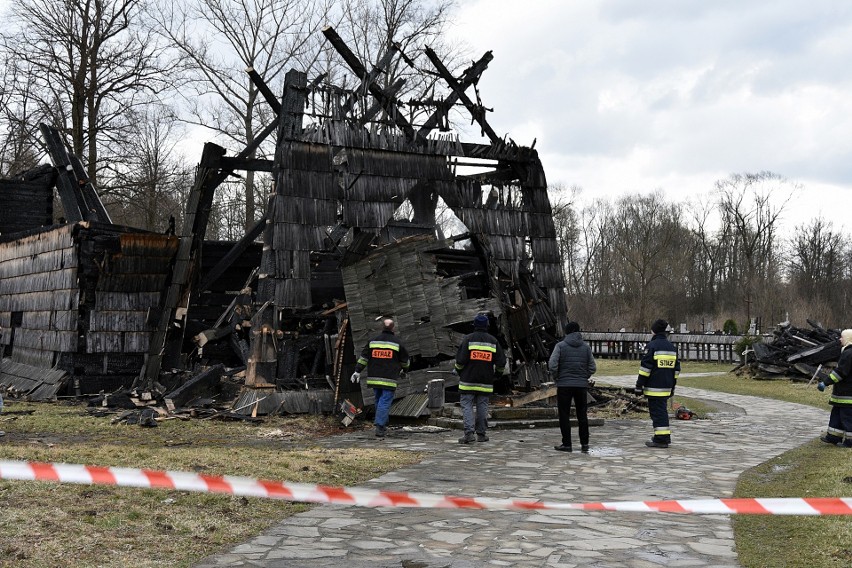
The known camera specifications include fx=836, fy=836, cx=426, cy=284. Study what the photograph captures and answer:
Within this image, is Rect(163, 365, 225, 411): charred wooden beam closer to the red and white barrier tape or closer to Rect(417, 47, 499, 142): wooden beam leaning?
Rect(417, 47, 499, 142): wooden beam leaning

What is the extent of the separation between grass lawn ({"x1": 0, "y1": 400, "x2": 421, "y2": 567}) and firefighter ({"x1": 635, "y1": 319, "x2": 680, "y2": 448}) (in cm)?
375

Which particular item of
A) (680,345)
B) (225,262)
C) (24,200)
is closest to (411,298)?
(225,262)

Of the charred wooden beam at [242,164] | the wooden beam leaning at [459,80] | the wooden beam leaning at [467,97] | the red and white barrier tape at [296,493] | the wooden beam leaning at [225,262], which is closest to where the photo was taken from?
the red and white barrier tape at [296,493]

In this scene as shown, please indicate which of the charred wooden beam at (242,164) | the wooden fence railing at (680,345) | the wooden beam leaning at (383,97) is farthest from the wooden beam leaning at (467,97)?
the wooden fence railing at (680,345)

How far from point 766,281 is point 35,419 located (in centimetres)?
5488

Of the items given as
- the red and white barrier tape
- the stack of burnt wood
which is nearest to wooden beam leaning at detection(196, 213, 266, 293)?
the red and white barrier tape

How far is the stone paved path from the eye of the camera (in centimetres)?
613

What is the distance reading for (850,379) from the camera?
12484 millimetres

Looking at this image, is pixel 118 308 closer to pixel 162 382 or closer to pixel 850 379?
pixel 162 382

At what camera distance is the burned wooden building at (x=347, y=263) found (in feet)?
52.6

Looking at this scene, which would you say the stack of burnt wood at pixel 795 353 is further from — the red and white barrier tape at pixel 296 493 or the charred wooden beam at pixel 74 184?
the red and white barrier tape at pixel 296 493

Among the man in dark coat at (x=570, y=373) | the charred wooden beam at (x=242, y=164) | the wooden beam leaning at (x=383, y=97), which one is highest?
the wooden beam leaning at (x=383, y=97)

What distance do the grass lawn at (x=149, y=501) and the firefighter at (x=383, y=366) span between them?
1275 millimetres

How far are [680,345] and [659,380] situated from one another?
30203mm
